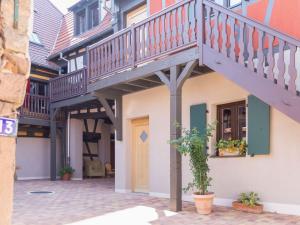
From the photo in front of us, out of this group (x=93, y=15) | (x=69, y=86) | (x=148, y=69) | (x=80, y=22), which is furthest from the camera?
(x=80, y=22)

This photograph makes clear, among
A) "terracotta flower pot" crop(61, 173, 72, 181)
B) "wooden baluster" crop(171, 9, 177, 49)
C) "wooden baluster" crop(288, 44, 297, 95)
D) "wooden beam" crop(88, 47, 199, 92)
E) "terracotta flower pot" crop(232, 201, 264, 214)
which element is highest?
"wooden baluster" crop(171, 9, 177, 49)

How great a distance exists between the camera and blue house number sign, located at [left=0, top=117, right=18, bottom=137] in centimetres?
267

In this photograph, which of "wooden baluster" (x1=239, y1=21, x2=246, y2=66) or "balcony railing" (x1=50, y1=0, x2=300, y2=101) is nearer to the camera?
"balcony railing" (x1=50, y1=0, x2=300, y2=101)

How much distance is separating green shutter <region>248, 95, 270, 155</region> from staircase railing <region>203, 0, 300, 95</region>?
70 centimetres

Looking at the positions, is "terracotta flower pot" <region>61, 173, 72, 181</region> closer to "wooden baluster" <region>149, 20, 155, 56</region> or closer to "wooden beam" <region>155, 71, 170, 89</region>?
"wooden baluster" <region>149, 20, 155, 56</region>

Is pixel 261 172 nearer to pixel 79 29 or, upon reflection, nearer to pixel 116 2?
pixel 116 2

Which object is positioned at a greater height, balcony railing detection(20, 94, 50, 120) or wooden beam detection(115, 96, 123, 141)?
balcony railing detection(20, 94, 50, 120)

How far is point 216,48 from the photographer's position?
668cm

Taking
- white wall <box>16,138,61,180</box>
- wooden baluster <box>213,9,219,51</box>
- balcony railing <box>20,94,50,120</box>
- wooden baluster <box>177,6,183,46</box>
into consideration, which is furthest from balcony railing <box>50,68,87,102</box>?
wooden baluster <box>213,9,219,51</box>

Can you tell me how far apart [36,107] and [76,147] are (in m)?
2.38

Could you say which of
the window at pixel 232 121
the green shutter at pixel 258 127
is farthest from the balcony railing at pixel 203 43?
the window at pixel 232 121

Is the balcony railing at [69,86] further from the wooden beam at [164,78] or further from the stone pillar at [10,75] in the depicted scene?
the stone pillar at [10,75]

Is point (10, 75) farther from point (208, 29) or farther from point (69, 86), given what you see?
point (69, 86)

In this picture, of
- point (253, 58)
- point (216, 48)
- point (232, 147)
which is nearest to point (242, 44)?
point (253, 58)
